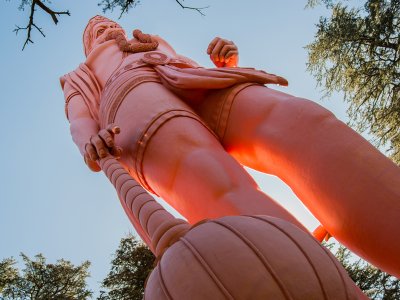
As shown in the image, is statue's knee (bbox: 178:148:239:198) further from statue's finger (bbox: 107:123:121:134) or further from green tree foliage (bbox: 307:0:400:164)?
green tree foliage (bbox: 307:0:400:164)

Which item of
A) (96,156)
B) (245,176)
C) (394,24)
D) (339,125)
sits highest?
(394,24)

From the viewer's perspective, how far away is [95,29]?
5156 mm

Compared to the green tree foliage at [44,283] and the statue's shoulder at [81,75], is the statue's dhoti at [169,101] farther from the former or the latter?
the green tree foliage at [44,283]

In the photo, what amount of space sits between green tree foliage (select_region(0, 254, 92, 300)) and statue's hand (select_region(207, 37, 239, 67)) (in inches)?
316

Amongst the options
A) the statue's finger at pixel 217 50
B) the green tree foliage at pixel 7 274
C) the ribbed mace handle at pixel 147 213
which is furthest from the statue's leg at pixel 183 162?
the green tree foliage at pixel 7 274

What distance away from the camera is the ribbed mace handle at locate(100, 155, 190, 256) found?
1.71 m

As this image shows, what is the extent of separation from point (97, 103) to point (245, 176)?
1.67 m

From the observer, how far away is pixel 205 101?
3.04 metres

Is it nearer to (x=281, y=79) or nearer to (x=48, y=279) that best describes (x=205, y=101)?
(x=281, y=79)

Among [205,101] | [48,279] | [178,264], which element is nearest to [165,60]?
[205,101]

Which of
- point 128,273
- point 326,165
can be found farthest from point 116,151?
point 128,273

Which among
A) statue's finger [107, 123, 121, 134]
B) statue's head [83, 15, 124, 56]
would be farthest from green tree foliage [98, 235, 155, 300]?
statue's finger [107, 123, 121, 134]

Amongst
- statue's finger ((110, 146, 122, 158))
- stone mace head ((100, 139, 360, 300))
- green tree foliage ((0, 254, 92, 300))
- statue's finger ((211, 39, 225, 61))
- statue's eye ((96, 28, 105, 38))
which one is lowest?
stone mace head ((100, 139, 360, 300))

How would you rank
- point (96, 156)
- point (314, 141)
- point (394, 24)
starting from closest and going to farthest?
point (314, 141)
point (96, 156)
point (394, 24)
